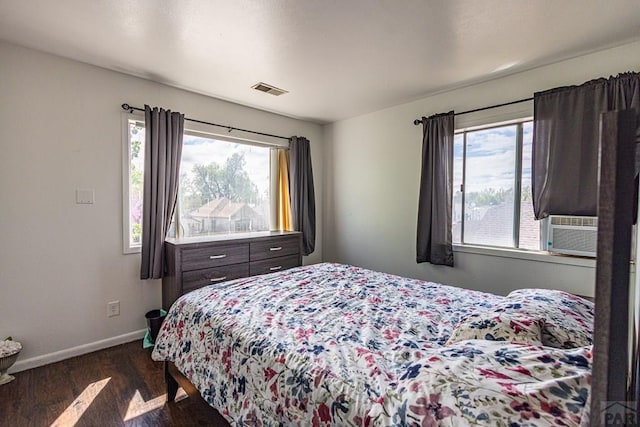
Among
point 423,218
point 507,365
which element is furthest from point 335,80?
point 507,365

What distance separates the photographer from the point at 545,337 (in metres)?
1.12

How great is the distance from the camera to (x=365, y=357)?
3.75ft

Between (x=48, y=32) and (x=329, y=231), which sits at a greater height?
(x=48, y=32)

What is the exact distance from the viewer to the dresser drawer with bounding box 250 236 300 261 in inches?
129

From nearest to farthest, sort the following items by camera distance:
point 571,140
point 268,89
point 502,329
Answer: point 502,329
point 571,140
point 268,89

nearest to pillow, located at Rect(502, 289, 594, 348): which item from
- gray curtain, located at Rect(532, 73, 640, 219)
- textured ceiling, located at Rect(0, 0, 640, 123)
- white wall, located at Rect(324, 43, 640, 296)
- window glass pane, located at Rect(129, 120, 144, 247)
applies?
gray curtain, located at Rect(532, 73, 640, 219)

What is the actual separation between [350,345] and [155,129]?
2.64m

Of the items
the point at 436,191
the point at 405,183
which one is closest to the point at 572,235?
the point at 436,191

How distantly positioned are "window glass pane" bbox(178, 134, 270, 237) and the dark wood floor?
1.35 meters

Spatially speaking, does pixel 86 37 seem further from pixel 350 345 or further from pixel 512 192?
pixel 512 192

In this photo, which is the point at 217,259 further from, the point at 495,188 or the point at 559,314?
the point at 495,188

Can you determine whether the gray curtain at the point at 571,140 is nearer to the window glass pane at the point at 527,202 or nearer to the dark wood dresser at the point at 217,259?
the window glass pane at the point at 527,202

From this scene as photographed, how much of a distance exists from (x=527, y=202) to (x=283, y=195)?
108 inches

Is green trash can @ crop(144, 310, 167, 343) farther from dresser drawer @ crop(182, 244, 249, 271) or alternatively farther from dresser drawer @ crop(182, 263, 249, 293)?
dresser drawer @ crop(182, 244, 249, 271)
